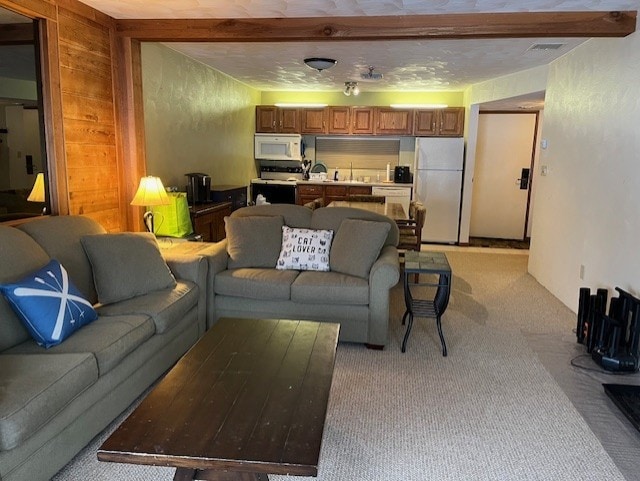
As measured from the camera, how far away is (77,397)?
1973 millimetres

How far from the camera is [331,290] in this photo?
325 cm

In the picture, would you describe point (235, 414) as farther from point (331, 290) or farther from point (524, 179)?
point (524, 179)

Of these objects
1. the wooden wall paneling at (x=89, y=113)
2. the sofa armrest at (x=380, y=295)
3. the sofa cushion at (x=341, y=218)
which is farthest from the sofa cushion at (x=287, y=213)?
the wooden wall paneling at (x=89, y=113)

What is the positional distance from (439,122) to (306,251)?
452 cm

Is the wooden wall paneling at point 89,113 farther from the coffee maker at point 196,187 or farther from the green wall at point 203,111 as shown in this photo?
the coffee maker at point 196,187

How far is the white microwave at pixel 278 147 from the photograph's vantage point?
755cm

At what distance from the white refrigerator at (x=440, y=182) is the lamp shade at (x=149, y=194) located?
14.9ft

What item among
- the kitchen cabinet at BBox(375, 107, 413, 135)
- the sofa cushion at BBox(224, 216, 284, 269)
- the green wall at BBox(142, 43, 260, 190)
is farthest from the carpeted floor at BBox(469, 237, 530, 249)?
the sofa cushion at BBox(224, 216, 284, 269)

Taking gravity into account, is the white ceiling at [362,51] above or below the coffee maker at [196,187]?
above

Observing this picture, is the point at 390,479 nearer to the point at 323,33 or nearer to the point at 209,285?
the point at 209,285

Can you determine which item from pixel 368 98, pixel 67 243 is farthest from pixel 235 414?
pixel 368 98

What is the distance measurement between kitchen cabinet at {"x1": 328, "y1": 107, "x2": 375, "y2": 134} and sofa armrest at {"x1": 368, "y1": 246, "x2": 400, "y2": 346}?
183 inches

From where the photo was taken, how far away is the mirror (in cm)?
299

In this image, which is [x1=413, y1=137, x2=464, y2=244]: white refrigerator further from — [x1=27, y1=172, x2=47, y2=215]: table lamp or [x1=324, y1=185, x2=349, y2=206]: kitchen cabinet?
[x1=27, y1=172, x2=47, y2=215]: table lamp
